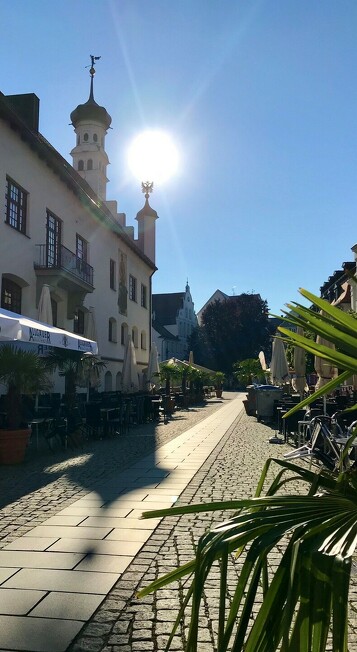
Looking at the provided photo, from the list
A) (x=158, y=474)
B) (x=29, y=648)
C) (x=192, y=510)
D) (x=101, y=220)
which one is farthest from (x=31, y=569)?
(x=101, y=220)

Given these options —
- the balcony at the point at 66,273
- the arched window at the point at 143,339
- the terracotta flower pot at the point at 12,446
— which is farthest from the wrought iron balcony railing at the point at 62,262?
the arched window at the point at 143,339

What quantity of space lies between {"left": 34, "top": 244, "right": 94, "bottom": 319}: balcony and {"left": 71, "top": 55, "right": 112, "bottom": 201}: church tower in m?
17.7

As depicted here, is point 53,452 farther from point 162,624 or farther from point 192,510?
point 192,510

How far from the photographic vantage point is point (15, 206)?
17391 millimetres

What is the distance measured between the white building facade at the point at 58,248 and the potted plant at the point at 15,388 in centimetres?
747

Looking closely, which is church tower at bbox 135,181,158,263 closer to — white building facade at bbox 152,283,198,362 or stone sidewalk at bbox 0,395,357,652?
stone sidewalk at bbox 0,395,357,652

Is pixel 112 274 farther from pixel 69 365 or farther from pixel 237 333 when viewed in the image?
pixel 237 333

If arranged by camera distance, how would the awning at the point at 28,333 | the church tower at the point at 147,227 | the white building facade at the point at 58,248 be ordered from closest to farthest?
the awning at the point at 28,333 → the white building facade at the point at 58,248 → the church tower at the point at 147,227

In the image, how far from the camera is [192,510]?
4.30 ft

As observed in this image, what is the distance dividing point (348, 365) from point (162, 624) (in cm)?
252

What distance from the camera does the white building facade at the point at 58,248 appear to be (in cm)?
1677

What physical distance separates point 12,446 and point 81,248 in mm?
15645

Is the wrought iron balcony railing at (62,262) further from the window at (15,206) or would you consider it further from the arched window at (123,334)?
the arched window at (123,334)

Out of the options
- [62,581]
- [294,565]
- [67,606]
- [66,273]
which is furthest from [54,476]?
[66,273]
